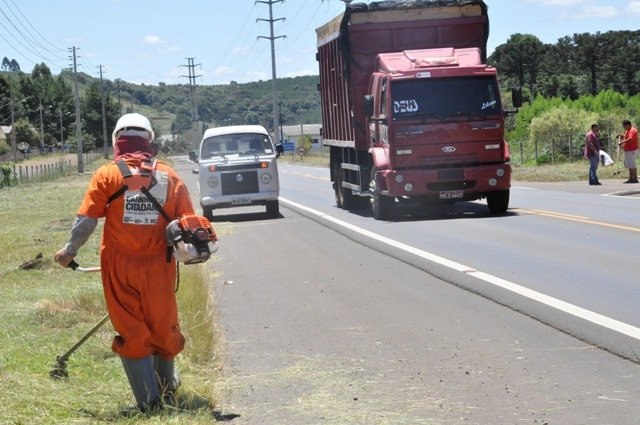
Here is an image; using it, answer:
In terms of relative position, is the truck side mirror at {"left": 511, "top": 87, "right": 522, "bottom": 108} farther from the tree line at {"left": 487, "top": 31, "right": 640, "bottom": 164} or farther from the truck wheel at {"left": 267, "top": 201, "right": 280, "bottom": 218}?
the tree line at {"left": 487, "top": 31, "right": 640, "bottom": 164}

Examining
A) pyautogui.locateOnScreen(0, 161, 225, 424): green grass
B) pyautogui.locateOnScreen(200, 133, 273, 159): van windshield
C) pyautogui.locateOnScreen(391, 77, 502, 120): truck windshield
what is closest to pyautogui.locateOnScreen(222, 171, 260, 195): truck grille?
pyautogui.locateOnScreen(200, 133, 273, 159): van windshield

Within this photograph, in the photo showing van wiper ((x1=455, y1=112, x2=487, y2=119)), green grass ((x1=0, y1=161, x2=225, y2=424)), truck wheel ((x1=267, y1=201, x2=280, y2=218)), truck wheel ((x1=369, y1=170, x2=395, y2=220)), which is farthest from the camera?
truck wheel ((x1=267, y1=201, x2=280, y2=218))

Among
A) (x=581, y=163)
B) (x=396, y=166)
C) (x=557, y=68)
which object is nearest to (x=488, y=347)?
(x=396, y=166)

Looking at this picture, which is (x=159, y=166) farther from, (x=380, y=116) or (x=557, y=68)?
(x=557, y=68)

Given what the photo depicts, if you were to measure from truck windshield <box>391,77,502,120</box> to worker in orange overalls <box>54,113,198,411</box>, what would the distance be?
48.3 feet

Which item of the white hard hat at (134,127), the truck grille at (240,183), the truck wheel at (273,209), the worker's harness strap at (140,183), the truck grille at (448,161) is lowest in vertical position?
the truck wheel at (273,209)

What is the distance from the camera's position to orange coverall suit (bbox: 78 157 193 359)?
22.2 feet

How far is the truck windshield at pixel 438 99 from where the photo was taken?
21.3 meters

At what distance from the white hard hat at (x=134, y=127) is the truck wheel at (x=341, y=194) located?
19316 mm

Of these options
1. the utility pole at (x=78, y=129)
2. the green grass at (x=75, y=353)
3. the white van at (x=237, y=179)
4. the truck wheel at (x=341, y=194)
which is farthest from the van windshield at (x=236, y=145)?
the utility pole at (x=78, y=129)

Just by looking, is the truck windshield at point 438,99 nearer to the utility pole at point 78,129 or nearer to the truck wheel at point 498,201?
the truck wheel at point 498,201

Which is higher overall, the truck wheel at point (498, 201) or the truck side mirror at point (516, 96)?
the truck side mirror at point (516, 96)

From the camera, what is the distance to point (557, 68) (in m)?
136

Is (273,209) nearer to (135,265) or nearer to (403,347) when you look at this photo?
(403,347)
